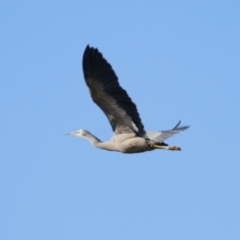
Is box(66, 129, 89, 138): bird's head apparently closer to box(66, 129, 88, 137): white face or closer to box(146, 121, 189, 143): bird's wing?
box(66, 129, 88, 137): white face

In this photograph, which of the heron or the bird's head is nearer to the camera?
the heron

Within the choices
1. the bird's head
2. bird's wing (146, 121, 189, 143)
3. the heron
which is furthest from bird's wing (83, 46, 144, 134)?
the bird's head

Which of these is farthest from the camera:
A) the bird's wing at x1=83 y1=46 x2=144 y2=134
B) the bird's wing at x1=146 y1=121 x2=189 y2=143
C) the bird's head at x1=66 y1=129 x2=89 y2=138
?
the bird's head at x1=66 y1=129 x2=89 y2=138

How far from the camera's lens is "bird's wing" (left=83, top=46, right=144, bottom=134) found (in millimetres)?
22656

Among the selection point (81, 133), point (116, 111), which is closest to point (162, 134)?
point (116, 111)

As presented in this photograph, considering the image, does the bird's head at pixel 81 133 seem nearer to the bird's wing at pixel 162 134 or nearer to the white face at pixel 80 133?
the white face at pixel 80 133

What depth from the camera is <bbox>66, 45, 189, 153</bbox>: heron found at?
2270cm

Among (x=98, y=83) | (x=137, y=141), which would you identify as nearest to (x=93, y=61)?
(x=98, y=83)

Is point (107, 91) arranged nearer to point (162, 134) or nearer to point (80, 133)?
point (162, 134)

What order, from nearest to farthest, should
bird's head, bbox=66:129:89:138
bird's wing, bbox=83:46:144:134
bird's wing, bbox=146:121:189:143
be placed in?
bird's wing, bbox=83:46:144:134, bird's wing, bbox=146:121:189:143, bird's head, bbox=66:129:89:138

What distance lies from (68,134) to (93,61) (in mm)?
3673

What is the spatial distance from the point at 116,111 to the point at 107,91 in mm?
703

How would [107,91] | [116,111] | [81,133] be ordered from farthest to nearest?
[81,133] < [116,111] < [107,91]

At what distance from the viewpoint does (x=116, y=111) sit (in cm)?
2350
